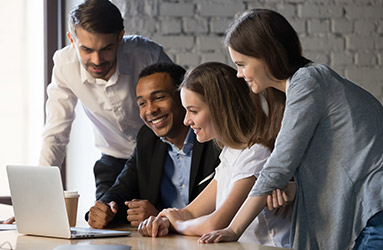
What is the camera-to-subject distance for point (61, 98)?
276 centimetres

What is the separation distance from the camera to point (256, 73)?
5.25 feet

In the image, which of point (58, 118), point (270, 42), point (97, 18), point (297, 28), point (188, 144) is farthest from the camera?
point (297, 28)

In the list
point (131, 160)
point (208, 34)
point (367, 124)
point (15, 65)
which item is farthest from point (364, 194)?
point (15, 65)

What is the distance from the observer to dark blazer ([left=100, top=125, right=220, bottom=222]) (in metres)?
2.01

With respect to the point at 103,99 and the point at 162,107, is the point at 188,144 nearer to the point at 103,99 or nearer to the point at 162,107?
the point at 162,107

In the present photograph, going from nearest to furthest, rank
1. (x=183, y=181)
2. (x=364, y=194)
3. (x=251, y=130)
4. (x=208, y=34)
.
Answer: (x=364, y=194) → (x=251, y=130) → (x=183, y=181) → (x=208, y=34)

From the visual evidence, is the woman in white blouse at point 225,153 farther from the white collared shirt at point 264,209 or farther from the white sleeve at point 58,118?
the white sleeve at point 58,118

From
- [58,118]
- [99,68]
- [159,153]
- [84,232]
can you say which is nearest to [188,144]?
[159,153]

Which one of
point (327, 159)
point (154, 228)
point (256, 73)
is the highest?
point (256, 73)

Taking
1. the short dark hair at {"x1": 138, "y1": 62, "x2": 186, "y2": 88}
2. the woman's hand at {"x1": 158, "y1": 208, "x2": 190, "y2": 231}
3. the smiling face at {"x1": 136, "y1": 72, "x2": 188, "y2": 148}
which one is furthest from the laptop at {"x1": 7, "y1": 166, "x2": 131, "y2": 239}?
the short dark hair at {"x1": 138, "y1": 62, "x2": 186, "y2": 88}

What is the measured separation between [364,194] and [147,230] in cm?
54

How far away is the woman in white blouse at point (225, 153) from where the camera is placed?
166cm

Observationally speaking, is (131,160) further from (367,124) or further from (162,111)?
(367,124)

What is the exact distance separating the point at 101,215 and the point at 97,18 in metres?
0.77
